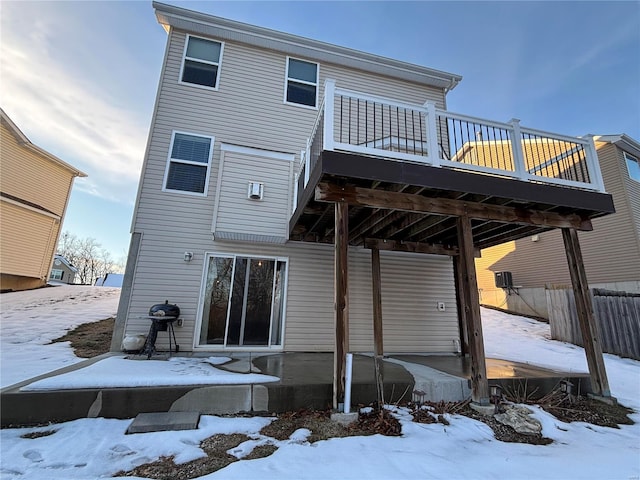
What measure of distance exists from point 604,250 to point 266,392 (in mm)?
Result: 13333

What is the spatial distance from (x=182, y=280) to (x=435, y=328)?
5869 millimetres

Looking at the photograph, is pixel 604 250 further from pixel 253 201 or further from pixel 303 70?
pixel 253 201

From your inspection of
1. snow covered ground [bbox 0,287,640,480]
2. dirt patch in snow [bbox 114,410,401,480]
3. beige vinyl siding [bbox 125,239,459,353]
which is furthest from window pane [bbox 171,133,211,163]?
dirt patch in snow [bbox 114,410,401,480]

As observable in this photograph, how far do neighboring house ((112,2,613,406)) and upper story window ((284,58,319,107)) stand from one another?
0.11ft

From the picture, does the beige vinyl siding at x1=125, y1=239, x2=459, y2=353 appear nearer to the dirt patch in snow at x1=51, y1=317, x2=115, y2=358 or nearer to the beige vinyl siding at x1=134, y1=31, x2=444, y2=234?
the dirt patch in snow at x1=51, y1=317, x2=115, y2=358

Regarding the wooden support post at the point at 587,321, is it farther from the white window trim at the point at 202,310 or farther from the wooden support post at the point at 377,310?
the white window trim at the point at 202,310

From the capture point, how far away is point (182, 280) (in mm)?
5918

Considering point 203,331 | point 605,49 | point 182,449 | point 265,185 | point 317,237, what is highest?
point 605,49

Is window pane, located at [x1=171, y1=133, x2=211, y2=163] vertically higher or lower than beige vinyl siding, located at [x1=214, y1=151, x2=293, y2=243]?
higher

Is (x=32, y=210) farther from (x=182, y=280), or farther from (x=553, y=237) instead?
(x=553, y=237)

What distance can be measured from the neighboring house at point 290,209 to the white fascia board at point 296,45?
0.11 feet

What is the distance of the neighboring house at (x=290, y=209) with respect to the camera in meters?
4.48

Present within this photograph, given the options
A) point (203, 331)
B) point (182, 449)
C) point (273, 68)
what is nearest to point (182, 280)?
point (203, 331)

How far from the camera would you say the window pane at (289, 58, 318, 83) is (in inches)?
306
